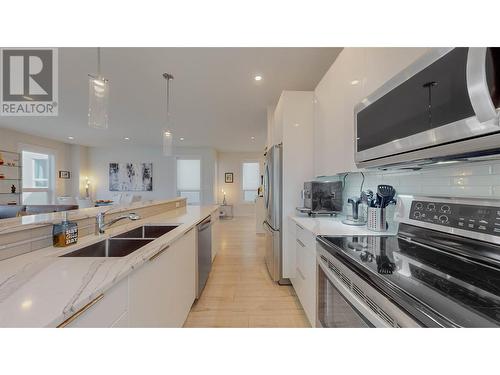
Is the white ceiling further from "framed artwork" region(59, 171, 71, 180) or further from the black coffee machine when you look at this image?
"framed artwork" region(59, 171, 71, 180)

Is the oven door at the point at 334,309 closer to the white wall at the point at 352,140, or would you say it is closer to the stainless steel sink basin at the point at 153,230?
the white wall at the point at 352,140

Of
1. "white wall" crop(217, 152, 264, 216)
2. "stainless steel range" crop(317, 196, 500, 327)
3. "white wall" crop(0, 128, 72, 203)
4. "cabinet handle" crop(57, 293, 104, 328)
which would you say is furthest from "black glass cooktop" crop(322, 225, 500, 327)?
"white wall" crop(0, 128, 72, 203)

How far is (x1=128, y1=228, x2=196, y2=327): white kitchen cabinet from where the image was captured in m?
1.04

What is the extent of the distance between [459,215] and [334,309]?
30.6 inches

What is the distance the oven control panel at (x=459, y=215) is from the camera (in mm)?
916

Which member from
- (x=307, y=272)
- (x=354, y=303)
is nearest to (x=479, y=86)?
(x=354, y=303)

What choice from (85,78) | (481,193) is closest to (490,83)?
(481,193)

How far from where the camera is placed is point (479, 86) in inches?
25.3

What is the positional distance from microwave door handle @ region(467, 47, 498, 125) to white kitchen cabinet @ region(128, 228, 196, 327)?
4.67ft

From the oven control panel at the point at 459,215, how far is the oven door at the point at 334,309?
64cm
